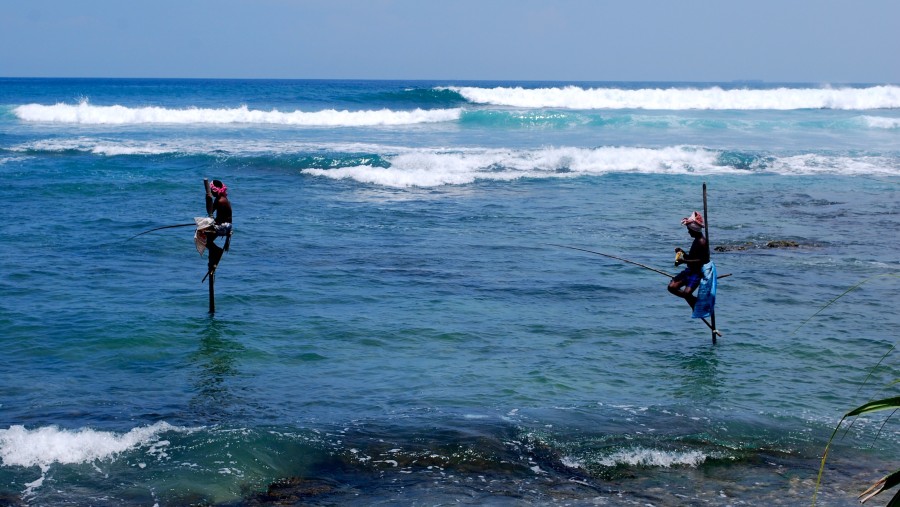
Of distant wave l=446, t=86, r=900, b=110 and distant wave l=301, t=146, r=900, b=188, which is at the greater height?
distant wave l=446, t=86, r=900, b=110

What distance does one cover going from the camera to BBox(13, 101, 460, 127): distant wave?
4650 cm

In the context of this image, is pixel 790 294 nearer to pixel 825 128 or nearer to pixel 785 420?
pixel 785 420

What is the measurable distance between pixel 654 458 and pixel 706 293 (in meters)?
3.76

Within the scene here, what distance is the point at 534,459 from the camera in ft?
26.2

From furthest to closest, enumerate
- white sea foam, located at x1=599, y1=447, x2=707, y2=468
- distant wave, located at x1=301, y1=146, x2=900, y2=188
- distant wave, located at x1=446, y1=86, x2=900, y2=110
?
1. distant wave, located at x1=446, y1=86, x2=900, y2=110
2. distant wave, located at x1=301, y1=146, x2=900, y2=188
3. white sea foam, located at x1=599, y1=447, x2=707, y2=468

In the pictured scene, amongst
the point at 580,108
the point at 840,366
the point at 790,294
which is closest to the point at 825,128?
the point at 580,108

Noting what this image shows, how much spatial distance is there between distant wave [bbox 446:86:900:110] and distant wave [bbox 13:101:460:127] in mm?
12484

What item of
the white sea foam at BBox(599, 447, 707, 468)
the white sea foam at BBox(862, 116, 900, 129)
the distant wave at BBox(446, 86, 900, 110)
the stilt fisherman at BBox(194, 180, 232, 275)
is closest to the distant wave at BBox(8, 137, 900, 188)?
the white sea foam at BBox(862, 116, 900, 129)

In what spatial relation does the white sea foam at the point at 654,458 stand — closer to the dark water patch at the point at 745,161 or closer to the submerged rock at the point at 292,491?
the submerged rock at the point at 292,491

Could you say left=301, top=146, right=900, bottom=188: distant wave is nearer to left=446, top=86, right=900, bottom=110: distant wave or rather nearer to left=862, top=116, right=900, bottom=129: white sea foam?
left=862, top=116, right=900, bottom=129: white sea foam

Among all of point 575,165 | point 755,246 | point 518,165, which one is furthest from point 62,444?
point 575,165

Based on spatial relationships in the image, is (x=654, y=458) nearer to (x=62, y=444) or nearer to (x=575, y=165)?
(x=62, y=444)

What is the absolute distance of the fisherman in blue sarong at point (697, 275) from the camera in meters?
11.0

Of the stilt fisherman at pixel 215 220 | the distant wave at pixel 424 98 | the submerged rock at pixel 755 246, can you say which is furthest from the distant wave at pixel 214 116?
the stilt fisherman at pixel 215 220
